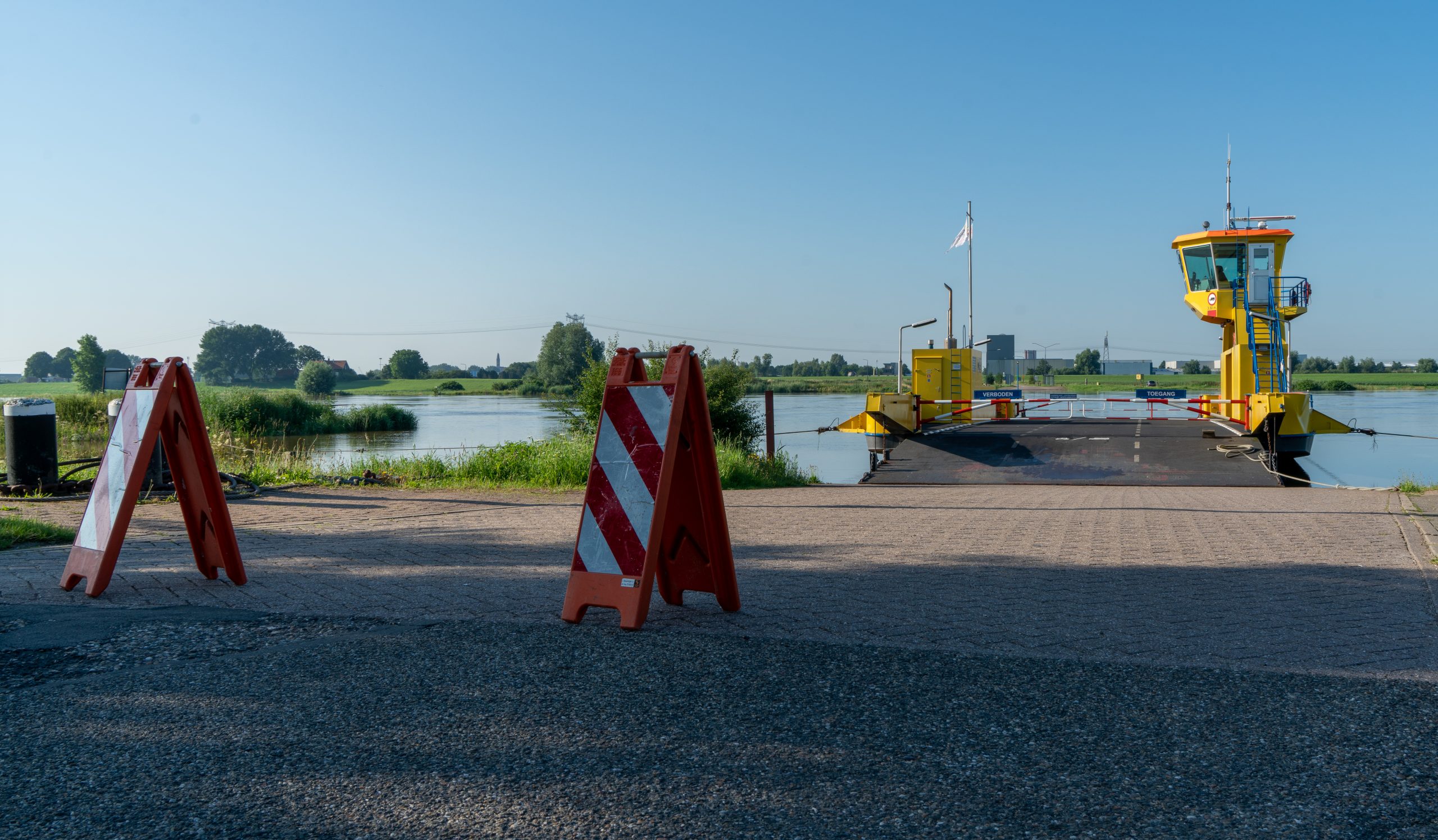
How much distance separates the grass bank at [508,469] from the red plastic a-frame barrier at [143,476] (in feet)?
20.0

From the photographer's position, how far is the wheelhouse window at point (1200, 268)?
25.6 meters

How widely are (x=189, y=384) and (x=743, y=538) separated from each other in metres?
4.20

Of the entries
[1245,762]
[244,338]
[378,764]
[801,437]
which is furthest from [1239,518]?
[244,338]

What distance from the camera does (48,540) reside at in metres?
7.83

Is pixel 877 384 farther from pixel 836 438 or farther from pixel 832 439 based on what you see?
pixel 832 439

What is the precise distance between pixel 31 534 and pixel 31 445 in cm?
412

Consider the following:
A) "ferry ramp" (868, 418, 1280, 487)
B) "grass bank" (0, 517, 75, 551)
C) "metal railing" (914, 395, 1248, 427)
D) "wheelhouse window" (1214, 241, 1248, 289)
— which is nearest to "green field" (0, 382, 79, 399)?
Answer: "grass bank" (0, 517, 75, 551)

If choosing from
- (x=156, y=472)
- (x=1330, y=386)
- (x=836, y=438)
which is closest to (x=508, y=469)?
(x=156, y=472)

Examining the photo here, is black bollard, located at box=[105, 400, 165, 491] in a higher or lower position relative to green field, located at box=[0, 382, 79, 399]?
lower

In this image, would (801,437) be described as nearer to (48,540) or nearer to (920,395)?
(920,395)

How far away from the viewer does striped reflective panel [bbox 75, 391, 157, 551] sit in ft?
19.2

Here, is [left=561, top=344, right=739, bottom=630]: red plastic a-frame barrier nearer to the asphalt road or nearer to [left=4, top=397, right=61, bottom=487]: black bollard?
the asphalt road

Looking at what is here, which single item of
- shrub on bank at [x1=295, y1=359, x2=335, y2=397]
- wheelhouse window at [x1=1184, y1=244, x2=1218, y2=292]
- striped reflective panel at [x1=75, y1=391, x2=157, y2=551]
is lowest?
striped reflective panel at [x1=75, y1=391, x2=157, y2=551]

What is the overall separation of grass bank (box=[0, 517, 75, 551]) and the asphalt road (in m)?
3.86
